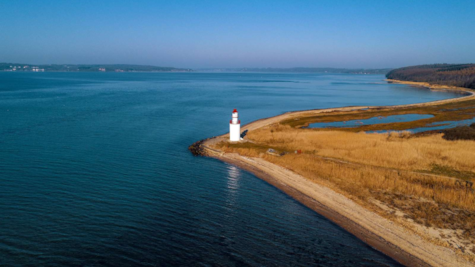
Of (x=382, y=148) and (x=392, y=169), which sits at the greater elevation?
(x=382, y=148)

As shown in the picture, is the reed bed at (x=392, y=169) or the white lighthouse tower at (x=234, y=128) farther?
the white lighthouse tower at (x=234, y=128)

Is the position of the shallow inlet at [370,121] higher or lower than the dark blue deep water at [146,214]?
higher

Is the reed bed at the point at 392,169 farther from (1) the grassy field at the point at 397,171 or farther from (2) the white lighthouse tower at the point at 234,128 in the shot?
(2) the white lighthouse tower at the point at 234,128

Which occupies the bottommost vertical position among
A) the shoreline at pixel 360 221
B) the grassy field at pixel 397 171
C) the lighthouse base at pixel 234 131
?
the shoreline at pixel 360 221

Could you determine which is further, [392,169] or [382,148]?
[382,148]

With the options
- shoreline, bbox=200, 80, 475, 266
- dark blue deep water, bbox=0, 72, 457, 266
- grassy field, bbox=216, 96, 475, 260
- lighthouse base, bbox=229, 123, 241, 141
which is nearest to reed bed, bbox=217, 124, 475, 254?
grassy field, bbox=216, 96, 475, 260

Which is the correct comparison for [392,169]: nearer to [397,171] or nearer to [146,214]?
[397,171]

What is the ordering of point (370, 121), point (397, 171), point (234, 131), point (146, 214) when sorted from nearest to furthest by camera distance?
point (146, 214)
point (397, 171)
point (234, 131)
point (370, 121)

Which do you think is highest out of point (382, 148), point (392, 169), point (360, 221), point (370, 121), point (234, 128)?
point (234, 128)

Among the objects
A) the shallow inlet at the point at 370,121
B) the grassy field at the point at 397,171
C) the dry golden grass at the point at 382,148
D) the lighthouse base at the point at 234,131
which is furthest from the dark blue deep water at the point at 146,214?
the shallow inlet at the point at 370,121

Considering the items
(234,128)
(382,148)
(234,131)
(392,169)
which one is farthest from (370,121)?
(392,169)
